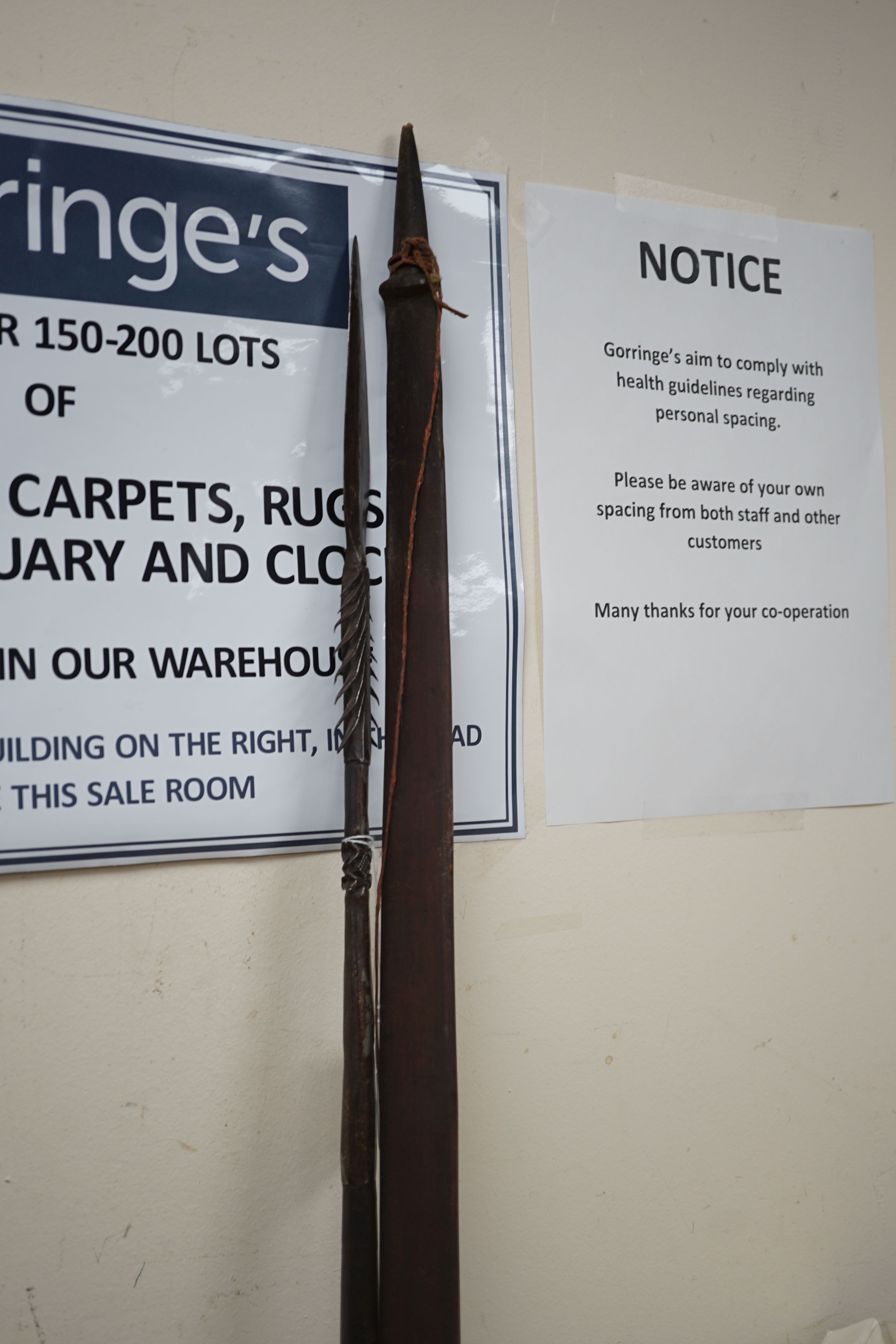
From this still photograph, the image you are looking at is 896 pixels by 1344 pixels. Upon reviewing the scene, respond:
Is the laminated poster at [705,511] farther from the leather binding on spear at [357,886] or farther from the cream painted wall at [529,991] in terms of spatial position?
the leather binding on spear at [357,886]

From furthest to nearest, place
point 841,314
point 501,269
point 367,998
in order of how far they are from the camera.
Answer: point 841,314 → point 501,269 → point 367,998

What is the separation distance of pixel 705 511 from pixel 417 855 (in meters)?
0.44

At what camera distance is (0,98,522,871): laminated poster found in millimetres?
651

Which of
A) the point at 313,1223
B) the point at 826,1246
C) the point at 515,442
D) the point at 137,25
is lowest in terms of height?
the point at 826,1246

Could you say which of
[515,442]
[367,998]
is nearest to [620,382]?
[515,442]

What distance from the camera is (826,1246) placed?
0.83m

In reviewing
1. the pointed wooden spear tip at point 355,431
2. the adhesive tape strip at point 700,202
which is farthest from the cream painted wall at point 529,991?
the pointed wooden spear tip at point 355,431

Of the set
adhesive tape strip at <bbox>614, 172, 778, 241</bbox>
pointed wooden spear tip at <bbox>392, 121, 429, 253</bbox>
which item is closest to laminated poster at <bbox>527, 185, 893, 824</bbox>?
adhesive tape strip at <bbox>614, 172, 778, 241</bbox>

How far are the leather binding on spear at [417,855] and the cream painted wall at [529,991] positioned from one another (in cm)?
10

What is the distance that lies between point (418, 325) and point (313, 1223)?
0.72 m

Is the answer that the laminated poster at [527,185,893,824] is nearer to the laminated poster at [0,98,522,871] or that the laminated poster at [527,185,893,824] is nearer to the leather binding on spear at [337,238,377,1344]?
the laminated poster at [0,98,522,871]

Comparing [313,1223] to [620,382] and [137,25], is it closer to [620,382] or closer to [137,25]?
[620,382]

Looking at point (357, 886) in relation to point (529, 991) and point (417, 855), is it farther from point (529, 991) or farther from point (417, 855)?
point (529, 991)

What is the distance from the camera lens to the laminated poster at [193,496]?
65cm
